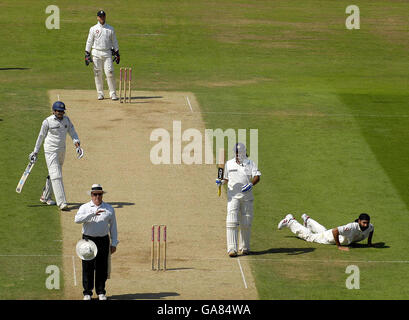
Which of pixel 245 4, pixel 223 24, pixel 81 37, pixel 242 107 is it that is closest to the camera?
pixel 242 107

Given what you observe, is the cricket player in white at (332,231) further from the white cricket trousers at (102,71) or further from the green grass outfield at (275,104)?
the white cricket trousers at (102,71)

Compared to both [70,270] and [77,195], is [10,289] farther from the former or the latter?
[77,195]

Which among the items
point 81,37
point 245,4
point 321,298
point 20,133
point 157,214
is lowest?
point 321,298

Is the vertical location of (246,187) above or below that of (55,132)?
below

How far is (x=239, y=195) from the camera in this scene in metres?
20.9

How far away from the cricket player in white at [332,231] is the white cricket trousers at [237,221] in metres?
1.51

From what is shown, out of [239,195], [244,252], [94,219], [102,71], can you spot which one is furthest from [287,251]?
[102,71]

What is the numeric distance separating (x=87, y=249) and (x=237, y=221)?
3888 millimetres

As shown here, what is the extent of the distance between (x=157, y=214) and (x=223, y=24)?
2371cm

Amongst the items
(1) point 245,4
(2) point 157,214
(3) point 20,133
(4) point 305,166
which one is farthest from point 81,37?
(2) point 157,214

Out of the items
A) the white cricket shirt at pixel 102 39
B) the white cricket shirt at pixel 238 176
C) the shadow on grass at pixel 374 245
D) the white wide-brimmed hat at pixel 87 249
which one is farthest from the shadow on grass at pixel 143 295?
the white cricket shirt at pixel 102 39

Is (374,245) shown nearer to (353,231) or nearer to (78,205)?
(353,231)

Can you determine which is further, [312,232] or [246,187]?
[312,232]

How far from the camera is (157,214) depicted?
2339 cm
